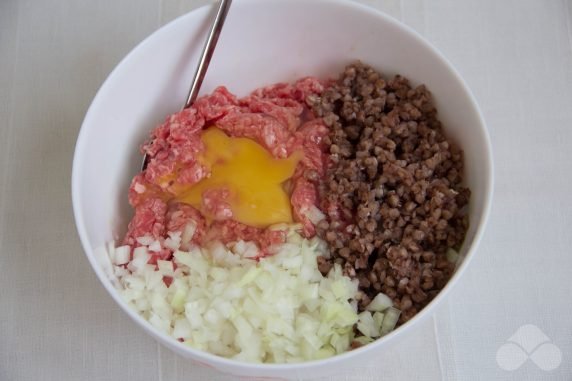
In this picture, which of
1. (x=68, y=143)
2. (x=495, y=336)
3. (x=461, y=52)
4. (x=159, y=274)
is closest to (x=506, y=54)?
(x=461, y=52)

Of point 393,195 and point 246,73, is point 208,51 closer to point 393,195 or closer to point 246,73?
point 246,73

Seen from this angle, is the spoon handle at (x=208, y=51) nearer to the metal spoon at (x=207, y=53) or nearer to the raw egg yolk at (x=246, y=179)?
the metal spoon at (x=207, y=53)

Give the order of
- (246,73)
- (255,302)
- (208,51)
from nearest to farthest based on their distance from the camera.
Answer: (255,302)
(208,51)
(246,73)

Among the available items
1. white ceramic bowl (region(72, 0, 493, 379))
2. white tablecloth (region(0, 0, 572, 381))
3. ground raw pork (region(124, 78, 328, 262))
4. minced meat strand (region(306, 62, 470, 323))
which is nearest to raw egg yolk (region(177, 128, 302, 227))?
ground raw pork (region(124, 78, 328, 262))

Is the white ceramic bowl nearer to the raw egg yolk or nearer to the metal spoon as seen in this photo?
the metal spoon

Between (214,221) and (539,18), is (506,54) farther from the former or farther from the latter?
(214,221)

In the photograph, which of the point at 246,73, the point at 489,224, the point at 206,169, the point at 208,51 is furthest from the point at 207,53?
the point at 489,224

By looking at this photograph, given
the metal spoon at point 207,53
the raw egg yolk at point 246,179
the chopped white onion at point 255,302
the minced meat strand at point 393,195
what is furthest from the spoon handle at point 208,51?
the chopped white onion at point 255,302
